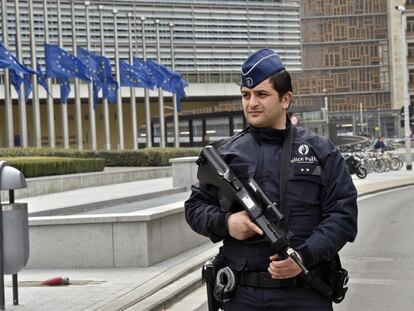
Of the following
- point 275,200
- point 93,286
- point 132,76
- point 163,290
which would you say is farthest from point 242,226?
point 132,76

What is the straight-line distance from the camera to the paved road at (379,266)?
9.81 m

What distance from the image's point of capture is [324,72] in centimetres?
13750

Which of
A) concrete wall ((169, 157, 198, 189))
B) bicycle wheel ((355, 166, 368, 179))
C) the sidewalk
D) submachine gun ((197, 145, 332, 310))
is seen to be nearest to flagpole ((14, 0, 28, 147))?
bicycle wheel ((355, 166, 368, 179))

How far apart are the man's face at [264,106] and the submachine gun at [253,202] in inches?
9.2

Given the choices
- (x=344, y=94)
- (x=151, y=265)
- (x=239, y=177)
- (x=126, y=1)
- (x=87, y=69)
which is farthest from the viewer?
(x=344, y=94)

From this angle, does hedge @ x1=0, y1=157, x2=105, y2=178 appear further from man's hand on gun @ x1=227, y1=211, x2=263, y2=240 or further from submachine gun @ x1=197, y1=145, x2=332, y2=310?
man's hand on gun @ x1=227, y1=211, x2=263, y2=240

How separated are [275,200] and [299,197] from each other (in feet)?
0.35

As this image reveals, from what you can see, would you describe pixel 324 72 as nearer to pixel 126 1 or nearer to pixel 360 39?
pixel 360 39

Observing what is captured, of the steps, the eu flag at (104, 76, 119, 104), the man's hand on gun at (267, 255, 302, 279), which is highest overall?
the eu flag at (104, 76, 119, 104)

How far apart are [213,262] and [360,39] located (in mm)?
135923

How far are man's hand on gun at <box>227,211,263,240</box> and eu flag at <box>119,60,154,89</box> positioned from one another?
168 feet

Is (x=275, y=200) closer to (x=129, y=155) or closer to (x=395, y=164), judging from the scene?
(x=129, y=155)

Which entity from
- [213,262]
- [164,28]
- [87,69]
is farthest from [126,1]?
[213,262]

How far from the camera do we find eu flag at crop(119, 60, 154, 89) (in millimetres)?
54531
